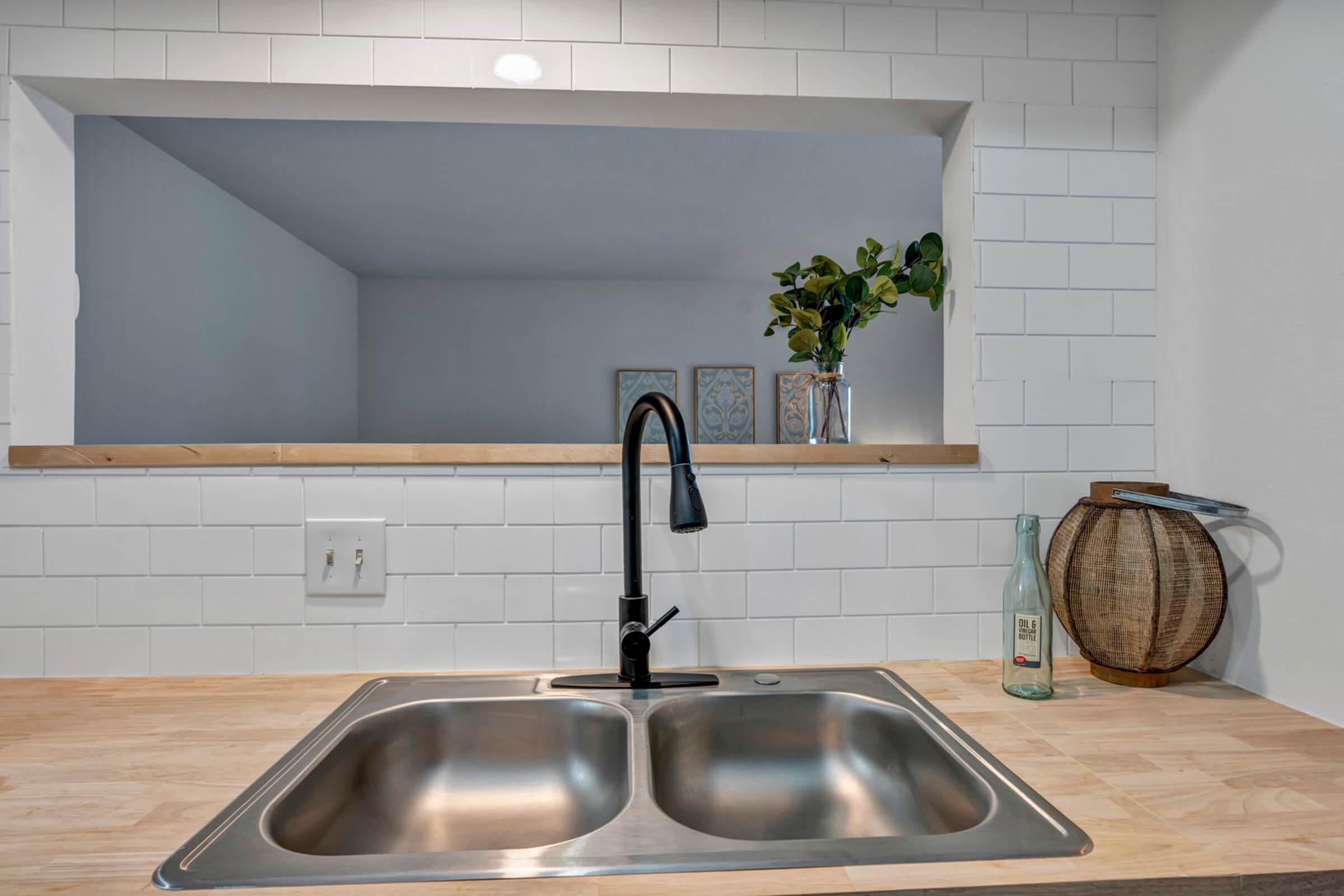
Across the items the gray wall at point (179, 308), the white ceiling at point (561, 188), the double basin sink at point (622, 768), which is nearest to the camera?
the double basin sink at point (622, 768)

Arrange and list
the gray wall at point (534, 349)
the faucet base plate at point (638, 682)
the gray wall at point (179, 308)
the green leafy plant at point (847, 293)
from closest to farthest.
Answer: the faucet base plate at point (638, 682) → the green leafy plant at point (847, 293) → the gray wall at point (179, 308) → the gray wall at point (534, 349)

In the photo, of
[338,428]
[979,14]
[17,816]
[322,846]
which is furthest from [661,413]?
[338,428]

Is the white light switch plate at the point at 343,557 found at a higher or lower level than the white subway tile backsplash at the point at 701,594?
higher

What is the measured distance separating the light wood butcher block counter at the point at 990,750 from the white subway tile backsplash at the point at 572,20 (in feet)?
3.42

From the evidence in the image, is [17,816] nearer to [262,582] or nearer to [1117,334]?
[262,582]

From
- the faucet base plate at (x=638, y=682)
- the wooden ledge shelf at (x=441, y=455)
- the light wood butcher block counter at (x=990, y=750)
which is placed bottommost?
the light wood butcher block counter at (x=990, y=750)

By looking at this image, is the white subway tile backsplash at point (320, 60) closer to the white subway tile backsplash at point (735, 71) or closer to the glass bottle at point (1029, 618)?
the white subway tile backsplash at point (735, 71)

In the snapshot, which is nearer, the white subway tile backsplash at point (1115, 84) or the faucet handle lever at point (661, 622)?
the faucet handle lever at point (661, 622)

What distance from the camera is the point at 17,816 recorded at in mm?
686

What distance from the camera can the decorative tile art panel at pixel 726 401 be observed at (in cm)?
626

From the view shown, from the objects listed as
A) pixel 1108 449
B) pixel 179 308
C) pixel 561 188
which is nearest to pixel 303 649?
pixel 1108 449

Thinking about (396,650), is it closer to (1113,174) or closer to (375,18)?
(375,18)

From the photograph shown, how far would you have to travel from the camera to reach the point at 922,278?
4.13ft

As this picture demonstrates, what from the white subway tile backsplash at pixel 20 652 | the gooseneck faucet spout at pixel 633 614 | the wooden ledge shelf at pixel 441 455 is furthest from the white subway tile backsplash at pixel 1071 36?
→ the white subway tile backsplash at pixel 20 652
